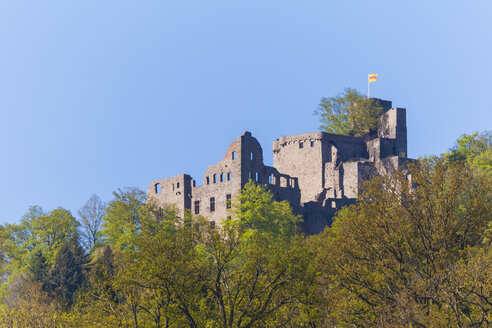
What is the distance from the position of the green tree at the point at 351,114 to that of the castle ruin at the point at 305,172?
1.72m

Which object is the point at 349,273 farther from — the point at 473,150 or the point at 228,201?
the point at 473,150

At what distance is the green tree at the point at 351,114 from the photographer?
343ft

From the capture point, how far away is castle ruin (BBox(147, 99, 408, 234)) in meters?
86.6

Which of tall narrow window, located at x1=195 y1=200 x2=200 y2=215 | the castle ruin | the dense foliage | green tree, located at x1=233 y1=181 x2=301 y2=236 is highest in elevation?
the castle ruin

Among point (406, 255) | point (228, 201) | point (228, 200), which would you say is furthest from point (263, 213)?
point (406, 255)

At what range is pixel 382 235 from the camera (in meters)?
41.9

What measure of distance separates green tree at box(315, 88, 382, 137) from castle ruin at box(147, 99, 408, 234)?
1722 mm

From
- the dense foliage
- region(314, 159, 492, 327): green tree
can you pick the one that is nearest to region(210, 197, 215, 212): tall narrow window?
the dense foliage

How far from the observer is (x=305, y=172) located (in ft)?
318

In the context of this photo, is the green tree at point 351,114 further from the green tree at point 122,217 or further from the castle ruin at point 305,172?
the green tree at point 122,217

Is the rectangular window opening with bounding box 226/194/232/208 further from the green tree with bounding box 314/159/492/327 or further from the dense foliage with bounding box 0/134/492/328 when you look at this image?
the green tree with bounding box 314/159/492/327

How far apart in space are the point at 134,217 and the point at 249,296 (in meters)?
49.6

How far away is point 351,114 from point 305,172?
14.2m

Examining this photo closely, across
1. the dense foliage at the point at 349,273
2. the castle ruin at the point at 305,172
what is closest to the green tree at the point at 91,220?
the castle ruin at the point at 305,172
